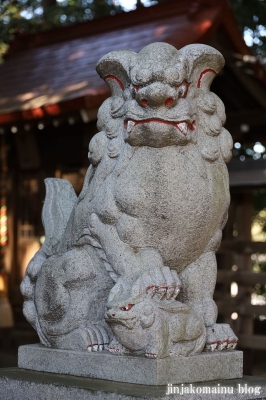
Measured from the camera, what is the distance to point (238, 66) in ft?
27.5

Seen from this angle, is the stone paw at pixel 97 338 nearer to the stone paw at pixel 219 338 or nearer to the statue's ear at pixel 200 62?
the stone paw at pixel 219 338

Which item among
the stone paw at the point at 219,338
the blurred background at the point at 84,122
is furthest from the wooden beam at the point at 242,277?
the stone paw at the point at 219,338

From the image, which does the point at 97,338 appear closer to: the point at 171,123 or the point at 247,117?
the point at 171,123

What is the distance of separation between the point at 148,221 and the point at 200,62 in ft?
2.71

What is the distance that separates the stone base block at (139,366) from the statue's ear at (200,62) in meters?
1.31

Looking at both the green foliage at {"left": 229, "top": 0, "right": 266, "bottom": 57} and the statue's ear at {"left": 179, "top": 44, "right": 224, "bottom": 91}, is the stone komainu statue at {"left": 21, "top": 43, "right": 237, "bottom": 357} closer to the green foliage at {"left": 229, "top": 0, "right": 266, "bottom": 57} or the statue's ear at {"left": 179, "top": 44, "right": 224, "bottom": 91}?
the statue's ear at {"left": 179, "top": 44, "right": 224, "bottom": 91}

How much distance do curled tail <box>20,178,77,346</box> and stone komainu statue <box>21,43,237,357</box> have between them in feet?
0.33

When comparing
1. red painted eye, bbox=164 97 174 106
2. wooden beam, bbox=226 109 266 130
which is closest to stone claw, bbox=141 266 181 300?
red painted eye, bbox=164 97 174 106

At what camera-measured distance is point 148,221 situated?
338 centimetres

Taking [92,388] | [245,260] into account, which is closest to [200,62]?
[92,388]

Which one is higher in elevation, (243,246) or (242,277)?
(243,246)

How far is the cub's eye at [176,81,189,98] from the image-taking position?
11.2 feet

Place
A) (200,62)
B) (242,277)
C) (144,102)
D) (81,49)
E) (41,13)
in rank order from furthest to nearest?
(41,13) → (81,49) → (242,277) → (200,62) → (144,102)

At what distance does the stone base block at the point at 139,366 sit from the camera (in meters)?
3.19
